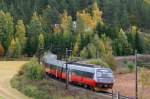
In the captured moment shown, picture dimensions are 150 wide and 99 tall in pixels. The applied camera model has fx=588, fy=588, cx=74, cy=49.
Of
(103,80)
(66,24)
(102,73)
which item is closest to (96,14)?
(66,24)

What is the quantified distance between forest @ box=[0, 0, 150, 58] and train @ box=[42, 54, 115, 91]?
2386cm

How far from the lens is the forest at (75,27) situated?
372 feet

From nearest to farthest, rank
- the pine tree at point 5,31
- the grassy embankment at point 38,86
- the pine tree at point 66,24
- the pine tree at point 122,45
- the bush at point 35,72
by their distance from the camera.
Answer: the grassy embankment at point 38,86 → the bush at point 35,72 → the pine tree at point 122,45 → the pine tree at point 5,31 → the pine tree at point 66,24

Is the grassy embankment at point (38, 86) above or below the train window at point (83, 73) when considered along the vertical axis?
below

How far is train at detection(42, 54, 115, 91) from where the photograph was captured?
60625 millimetres

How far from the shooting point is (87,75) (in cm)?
6278

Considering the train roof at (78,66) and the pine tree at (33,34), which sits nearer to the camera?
the train roof at (78,66)

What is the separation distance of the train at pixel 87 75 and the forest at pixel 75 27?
78.3 ft

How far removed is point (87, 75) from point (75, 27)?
223ft

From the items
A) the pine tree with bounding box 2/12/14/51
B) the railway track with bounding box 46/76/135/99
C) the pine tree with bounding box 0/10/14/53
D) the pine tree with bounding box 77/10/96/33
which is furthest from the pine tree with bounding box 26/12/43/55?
the railway track with bounding box 46/76/135/99

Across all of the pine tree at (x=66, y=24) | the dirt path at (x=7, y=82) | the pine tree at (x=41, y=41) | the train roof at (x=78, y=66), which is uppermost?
the pine tree at (x=66, y=24)

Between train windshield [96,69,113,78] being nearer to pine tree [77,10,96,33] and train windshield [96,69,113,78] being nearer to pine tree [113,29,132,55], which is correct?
pine tree [113,29,132,55]

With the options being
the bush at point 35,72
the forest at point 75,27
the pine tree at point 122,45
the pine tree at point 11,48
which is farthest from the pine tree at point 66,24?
the bush at point 35,72

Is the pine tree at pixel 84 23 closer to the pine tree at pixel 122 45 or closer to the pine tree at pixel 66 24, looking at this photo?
the pine tree at pixel 66 24
